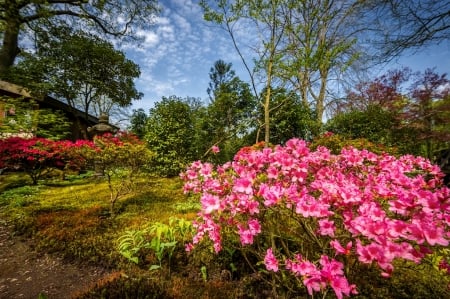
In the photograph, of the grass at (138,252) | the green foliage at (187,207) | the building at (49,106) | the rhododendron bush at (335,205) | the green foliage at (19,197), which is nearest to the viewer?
A: the rhododendron bush at (335,205)

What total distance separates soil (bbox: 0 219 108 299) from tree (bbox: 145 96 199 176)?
6.15m

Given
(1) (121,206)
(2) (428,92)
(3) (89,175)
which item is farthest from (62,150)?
(2) (428,92)

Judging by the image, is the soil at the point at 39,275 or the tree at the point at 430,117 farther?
the tree at the point at 430,117

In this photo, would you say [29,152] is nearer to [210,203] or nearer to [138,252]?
[138,252]

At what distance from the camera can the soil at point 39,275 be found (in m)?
2.57

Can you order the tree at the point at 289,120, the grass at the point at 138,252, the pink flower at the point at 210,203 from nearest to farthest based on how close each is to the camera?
1. the pink flower at the point at 210,203
2. the grass at the point at 138,252
3. the tree at the point at 289,120

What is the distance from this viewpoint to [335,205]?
5.00 ft

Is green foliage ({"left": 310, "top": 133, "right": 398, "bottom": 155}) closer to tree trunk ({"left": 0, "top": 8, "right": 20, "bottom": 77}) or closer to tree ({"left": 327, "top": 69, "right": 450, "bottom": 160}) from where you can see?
tree ({"left": 327, "top": 69, "right": 450, "bottom": 160})

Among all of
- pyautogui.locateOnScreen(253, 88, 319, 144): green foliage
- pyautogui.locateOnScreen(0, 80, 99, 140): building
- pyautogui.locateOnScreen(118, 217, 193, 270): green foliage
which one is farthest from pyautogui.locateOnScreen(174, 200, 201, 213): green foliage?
pyautogui.locateOnScreen(0, 80, 99, 140): building

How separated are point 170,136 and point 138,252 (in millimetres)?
7281

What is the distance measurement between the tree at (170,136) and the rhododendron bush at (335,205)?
7.55m

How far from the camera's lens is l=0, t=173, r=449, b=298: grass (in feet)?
7.82

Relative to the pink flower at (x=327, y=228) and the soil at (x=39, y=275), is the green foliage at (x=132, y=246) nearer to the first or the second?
the soil at (x=39, y=275)

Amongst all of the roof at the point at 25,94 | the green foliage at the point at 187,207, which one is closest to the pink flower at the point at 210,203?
the green foliage at the point at 187,207
